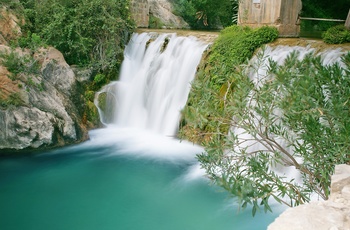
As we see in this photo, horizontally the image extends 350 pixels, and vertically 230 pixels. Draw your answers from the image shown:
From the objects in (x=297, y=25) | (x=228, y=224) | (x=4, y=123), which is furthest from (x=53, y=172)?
(x=297, y=25)

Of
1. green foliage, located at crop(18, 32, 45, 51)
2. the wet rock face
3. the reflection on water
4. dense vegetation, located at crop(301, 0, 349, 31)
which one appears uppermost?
dense vegetation, located at crop(301, 0, 349, 31)

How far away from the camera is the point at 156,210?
298 inches

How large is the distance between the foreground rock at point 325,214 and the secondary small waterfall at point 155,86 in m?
8.64

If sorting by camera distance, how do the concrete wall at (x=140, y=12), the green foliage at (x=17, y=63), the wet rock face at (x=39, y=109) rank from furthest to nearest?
the concrete wall at (x=140, y=12) → the green foliage at (x=17, y=63) → the wet rock face at (x=39, y=109)

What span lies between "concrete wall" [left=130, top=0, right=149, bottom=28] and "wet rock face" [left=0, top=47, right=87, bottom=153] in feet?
22.4

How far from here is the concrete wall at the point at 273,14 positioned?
39.3ft

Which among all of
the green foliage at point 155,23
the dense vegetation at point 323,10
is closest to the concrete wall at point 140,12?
the green foliage at point 155,23

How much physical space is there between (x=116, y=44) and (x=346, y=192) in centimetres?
1205

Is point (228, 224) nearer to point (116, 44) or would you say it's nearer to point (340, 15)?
point (116, 44)

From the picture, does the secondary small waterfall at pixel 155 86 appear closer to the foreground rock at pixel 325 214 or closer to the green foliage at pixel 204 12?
the green foliage at pixel 204 12

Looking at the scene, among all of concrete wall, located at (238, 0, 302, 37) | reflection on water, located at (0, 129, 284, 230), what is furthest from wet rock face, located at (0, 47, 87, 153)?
concrete wall, located at (238, 0, 302, 37)

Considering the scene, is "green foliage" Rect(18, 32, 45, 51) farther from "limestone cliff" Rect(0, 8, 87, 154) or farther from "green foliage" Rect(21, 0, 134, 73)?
"green foliage" Rect(21, 0, 134, 73)

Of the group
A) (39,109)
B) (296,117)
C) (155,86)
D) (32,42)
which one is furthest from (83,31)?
(296,117)

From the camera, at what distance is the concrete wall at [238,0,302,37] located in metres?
12.0
